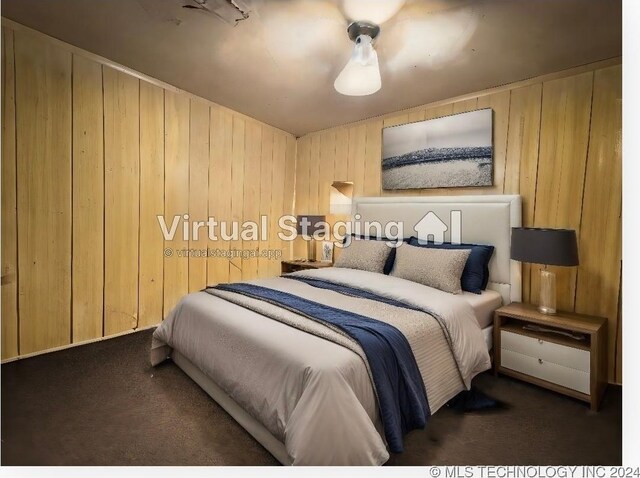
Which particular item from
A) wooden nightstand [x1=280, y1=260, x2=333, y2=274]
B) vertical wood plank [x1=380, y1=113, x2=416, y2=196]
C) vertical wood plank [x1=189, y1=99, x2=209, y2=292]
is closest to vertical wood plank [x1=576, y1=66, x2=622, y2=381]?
vertical wood plank [x1=380, y1=113, x2=416, y2=196]

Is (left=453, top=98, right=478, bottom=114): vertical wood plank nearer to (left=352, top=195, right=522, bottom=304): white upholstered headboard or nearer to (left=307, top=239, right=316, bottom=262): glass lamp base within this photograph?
(left=352, top=195, right=522, bottom=304): white upholstered headboard

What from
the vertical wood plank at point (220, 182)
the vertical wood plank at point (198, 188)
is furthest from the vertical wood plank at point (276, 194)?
the vertical wood plank at point (198, 188)

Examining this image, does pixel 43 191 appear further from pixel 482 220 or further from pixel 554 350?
pixel 554 350

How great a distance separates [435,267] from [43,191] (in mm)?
2999

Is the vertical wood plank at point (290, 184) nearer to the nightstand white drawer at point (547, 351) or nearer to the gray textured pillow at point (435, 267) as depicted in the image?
the gray textured pillow at point (435, 267)

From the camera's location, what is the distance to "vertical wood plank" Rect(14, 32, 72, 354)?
2271 millimetres

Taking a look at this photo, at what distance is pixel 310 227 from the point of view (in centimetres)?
387

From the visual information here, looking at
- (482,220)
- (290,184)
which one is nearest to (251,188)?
(290,184)

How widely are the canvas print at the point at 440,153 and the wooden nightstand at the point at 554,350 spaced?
119cm

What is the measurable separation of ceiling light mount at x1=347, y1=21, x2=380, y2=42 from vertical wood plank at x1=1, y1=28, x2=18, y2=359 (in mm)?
2334

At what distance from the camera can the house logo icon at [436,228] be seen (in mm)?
2850

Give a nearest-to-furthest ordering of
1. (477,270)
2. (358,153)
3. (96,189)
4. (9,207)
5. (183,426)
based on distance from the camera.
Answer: (183,426)
(9,207)
(477,270)
(96,189)
(358,153)

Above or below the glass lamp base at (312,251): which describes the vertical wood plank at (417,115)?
above

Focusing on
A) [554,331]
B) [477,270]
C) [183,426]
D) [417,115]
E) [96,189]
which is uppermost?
[417,115]
